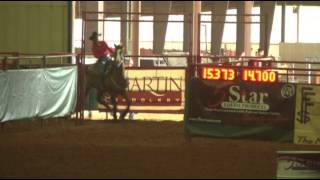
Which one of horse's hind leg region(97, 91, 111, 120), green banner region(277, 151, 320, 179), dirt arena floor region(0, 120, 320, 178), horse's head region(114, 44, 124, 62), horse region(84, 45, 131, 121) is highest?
horse's head region(114, 44, 124, 62)

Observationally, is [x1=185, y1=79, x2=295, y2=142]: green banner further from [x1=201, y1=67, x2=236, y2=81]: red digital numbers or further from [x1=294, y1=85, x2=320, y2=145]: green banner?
[x1=201, y1=67, x2=236, y2=81]: red digital numbers

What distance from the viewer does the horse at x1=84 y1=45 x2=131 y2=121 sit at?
19.5 metres

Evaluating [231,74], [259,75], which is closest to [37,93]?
[231,74]

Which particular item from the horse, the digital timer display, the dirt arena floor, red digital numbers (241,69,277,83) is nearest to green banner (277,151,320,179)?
the dirt arena floor

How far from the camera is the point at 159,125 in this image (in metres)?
A: 18.8

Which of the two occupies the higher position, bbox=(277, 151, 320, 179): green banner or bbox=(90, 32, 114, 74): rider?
bbox=(90, 32, 114, 74): rider

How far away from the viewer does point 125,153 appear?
42.7 ft

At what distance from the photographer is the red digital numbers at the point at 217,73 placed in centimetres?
1455

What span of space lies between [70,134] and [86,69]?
3436 millimetres

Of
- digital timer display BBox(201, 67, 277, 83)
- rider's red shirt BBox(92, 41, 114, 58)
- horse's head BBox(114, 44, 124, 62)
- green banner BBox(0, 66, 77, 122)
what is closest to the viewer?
digital timer display BBox(201, 67, 277, 83)

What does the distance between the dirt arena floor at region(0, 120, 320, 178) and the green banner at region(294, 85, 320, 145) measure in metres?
0.62

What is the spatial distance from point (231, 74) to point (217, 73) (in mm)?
273

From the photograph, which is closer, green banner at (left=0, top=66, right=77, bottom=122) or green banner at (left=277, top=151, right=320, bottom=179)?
green banner at (left=277, top=151, right=320, bottom=179)

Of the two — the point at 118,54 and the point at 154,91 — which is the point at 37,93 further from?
the point at 154,91
